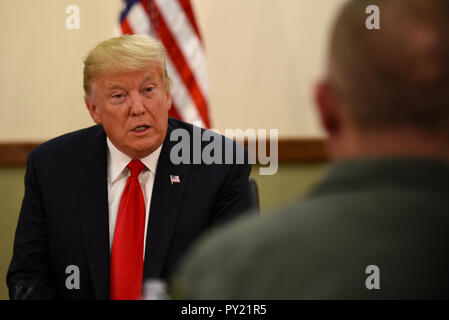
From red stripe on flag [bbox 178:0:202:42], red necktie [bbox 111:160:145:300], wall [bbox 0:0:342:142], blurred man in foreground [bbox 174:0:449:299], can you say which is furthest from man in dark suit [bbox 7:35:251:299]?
wall [bbox 0:0:342:142]

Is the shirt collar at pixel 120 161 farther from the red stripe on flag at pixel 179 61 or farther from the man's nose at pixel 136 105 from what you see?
the red stripe on flag at pixel 179 61

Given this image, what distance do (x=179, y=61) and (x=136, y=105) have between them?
115 centimetres

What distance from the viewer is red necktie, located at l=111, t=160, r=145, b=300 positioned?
210cm

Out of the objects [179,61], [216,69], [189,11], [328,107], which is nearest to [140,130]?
[179,61]

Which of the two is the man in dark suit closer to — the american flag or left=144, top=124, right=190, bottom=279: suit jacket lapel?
left=144, top=124, right=190, bottom=279: suit jacket lapel

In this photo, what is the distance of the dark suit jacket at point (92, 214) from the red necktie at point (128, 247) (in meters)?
0.03

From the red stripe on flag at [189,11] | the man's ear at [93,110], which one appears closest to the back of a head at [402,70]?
the man's ear at [93,110]

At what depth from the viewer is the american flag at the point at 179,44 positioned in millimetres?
3264

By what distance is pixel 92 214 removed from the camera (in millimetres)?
2193

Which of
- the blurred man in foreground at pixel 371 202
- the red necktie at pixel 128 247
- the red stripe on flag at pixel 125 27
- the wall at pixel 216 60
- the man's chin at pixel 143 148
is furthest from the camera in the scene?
the wall at pixel 216 60

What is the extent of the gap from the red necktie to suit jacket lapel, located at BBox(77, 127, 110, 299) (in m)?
0.03

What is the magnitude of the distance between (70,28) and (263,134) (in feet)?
4.47

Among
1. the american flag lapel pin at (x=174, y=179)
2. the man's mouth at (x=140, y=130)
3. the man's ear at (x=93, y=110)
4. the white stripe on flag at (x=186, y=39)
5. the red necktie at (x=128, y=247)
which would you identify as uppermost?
the white stripe on flag at (x=186, y=39)

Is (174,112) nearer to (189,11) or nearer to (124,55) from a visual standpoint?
(189,11)
